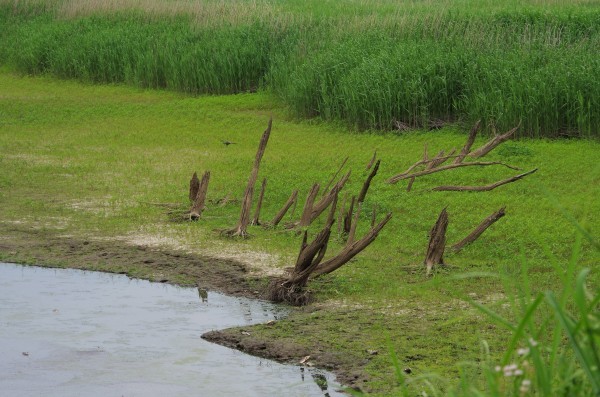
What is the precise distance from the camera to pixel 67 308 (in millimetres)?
7055

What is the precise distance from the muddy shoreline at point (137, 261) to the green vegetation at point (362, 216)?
0.06 m

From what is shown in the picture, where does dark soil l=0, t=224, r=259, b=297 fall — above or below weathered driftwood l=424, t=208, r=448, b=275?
below

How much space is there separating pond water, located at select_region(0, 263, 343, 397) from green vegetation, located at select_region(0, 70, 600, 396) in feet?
0.97

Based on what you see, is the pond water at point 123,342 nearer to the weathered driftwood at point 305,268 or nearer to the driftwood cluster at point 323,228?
the weathered driftwood at point 305,268

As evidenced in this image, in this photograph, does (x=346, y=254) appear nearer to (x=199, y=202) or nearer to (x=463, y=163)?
(x=199, y=202)

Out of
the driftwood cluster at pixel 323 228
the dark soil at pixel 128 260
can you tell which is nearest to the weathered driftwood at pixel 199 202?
the driftwood cluster at pixel 323 228

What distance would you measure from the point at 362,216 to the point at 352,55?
5.94m

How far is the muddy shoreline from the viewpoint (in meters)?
7.43

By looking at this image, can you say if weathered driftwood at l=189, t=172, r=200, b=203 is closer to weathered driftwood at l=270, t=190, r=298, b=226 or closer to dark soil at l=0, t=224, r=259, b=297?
weathered driftwood at l=270, t=190, r=298, b=226

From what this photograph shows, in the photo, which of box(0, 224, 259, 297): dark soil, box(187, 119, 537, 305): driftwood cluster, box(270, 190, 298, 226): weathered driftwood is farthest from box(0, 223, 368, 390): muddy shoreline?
box(270, 190, 298, 226): weathered driftwood

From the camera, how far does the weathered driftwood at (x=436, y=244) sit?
7.56 meters

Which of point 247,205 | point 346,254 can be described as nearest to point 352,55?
point 247,205

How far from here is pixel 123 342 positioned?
20.9 feet

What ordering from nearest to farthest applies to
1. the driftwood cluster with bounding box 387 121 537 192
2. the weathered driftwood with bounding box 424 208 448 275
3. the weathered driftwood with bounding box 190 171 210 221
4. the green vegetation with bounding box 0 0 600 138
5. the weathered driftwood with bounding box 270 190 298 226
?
the weathered driftwood with bounding box 424 208 448 275
the weathered driftwood with bounding box 270 190 298 226
the weathered driftwood with bounding box 190 171 210 221
the driftwood cluster with bounding box 387 121 537 192
the green vegetation with bounding box 0 0 600 138
